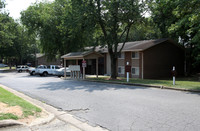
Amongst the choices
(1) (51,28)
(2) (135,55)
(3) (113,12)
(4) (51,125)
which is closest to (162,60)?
(2) (135,55)

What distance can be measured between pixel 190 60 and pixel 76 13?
19.2m

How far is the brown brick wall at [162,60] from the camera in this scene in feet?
84.1

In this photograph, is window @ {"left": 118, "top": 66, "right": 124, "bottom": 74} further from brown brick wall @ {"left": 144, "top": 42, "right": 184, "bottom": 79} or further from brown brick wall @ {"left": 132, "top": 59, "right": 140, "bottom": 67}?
brown brick wall @ {"left": 144, "top": 42, "right": 184, "bottom": 79}

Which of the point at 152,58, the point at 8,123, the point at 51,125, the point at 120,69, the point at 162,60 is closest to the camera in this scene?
the point at 8,123

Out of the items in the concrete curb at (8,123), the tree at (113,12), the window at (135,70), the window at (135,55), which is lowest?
the concrete curb at (8,123)

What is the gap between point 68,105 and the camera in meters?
8.07

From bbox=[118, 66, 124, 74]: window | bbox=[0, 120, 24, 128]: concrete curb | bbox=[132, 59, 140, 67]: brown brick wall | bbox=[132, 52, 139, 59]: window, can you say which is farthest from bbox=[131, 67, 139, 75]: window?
bbox=[0, 120, 24, 128]: concrete curb

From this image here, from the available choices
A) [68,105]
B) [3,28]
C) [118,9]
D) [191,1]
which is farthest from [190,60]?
[3,28]

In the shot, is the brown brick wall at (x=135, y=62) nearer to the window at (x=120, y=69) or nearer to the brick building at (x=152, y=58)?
the brick building at (x=152, y=58)

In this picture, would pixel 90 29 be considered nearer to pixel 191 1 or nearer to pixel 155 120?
pixel 191 1

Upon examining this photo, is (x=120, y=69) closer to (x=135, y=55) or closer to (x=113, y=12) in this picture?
(x=135, y=55)

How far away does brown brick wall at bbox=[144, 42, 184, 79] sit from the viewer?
25.6 m

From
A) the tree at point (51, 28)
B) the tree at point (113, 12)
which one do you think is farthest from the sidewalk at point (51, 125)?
the tree at point (51, 28)

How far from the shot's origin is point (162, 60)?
27.4 m
